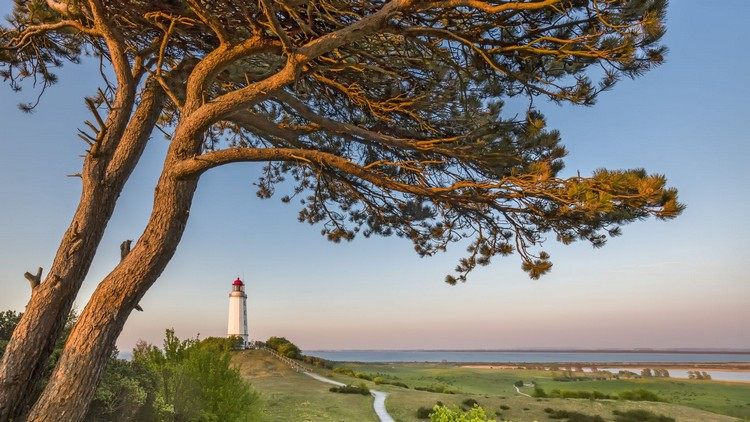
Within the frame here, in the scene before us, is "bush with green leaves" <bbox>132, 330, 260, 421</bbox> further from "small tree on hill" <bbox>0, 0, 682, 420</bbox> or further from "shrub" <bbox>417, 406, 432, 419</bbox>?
"shrub" <bbox>417, 406, 432, 419</bbox>

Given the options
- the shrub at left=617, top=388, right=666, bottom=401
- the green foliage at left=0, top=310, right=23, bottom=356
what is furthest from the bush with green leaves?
the shrub at left=617, top=388, right=666, bottom=401

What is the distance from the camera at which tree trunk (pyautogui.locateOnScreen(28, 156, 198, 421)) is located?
17.0 ft

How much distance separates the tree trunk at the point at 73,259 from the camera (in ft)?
19.1

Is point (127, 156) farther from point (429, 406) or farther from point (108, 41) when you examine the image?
point (429, 406)

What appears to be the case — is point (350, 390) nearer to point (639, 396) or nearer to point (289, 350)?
point (289, 350)

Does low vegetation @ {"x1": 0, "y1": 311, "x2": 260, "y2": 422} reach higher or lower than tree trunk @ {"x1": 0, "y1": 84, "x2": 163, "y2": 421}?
lower

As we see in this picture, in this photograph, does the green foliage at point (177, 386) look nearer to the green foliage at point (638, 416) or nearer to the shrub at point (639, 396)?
the green foliage at point (638, 416)

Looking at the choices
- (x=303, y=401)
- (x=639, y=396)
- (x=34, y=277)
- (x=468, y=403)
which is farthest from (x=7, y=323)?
(x=639, y=396)

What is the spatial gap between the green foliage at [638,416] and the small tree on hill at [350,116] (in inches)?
611

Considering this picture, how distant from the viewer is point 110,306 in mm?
5602

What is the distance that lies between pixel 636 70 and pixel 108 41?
7.82 meters

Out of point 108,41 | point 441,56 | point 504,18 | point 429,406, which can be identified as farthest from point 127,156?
point 429,406

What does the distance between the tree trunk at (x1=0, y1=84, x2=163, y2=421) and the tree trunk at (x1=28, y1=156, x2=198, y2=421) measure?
94cm

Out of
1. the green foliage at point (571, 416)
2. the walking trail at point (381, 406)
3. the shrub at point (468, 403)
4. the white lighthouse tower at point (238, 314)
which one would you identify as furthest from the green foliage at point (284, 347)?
the green foliage at point (571, 416)
